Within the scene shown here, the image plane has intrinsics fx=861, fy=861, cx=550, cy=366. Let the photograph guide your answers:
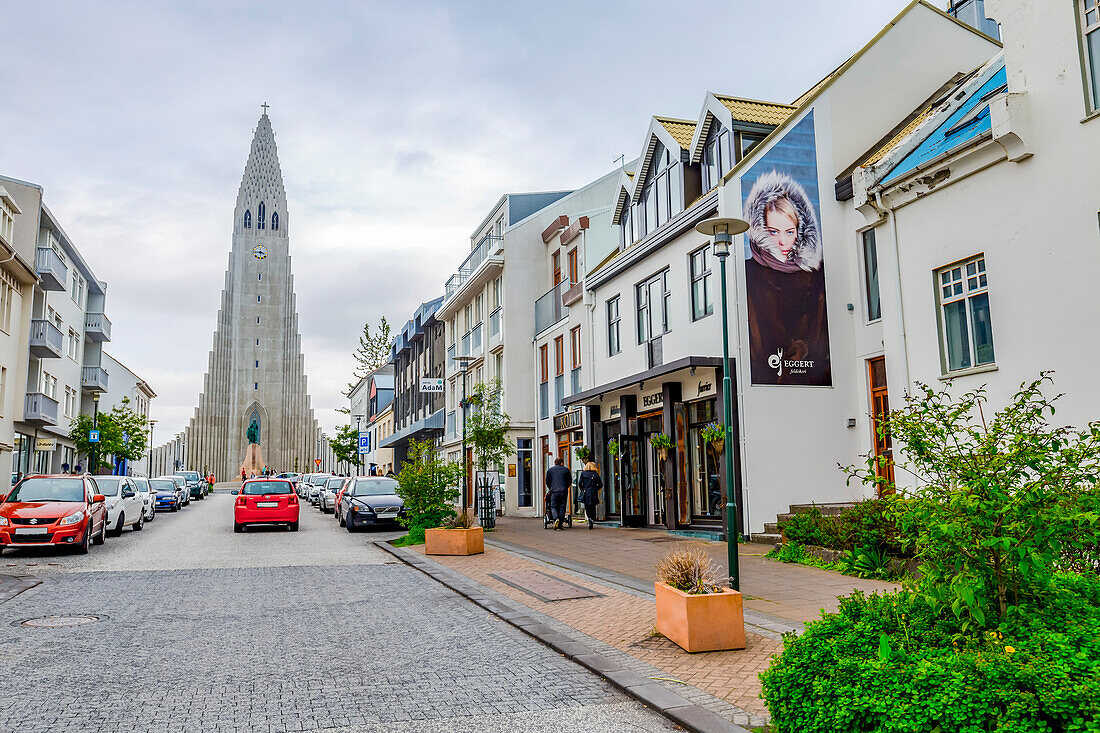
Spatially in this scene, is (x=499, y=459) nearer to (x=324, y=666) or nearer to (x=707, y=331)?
(x=707, y=331)

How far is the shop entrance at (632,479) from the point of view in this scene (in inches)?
870

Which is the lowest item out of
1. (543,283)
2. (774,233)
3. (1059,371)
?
(1059,371)

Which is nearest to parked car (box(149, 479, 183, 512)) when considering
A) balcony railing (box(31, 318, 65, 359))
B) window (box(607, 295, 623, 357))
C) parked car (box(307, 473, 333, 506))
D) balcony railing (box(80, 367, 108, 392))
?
parked car (box(307, 473, 333, 506))

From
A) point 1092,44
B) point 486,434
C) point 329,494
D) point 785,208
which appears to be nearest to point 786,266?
point 785,208

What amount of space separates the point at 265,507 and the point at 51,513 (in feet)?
27.1

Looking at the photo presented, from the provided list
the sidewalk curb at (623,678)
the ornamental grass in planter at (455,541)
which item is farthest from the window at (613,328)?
the sidewalk curb at (623,678)

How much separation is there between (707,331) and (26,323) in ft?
103

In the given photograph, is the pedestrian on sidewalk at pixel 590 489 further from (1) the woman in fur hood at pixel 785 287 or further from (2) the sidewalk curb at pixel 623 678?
(2) the sidewalk curb at pixel 623 678

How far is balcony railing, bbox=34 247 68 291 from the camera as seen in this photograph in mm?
37406

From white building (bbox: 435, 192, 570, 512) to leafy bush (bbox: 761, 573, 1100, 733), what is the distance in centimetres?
2488

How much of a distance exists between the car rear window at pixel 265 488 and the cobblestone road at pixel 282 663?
12.3 meters

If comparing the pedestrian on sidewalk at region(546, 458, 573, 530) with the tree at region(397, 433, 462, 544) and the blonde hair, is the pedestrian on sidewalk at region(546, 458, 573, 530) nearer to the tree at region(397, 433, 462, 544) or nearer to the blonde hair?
the tree at region(397, 433, 462, 544)

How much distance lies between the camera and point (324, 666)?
7.00 m

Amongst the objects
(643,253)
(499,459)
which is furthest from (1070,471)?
(499,459)
